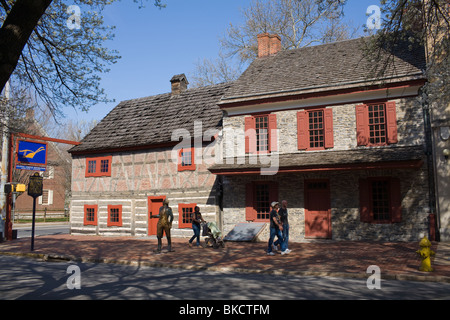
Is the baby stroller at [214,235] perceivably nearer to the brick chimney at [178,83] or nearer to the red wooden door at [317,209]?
the red wooden door at [317,209]

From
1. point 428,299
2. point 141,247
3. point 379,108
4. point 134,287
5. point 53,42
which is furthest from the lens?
point 379,108

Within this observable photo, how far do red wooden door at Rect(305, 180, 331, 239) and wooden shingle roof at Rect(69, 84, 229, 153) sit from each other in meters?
5.50

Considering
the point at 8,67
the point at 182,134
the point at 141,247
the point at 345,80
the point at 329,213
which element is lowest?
the point at 141,247

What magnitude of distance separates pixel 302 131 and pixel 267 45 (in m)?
7.46

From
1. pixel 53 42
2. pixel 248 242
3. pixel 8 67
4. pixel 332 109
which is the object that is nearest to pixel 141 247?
pixel 248 242

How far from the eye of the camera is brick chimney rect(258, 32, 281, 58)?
22523 mm

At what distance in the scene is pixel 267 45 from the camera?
74.1 feet

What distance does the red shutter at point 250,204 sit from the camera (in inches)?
707

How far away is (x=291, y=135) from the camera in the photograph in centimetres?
1762

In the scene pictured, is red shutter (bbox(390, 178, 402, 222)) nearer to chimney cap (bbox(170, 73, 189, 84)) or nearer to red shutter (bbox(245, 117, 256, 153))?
red shutter (bbox(245, 117, 256, 153))

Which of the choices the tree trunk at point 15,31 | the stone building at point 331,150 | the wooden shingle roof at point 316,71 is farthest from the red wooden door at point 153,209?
the tree trunk at point 15,31

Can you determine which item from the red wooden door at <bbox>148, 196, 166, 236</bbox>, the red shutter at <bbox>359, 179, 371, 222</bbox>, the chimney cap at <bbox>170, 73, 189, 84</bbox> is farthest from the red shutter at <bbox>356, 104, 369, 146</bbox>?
the chimney cap at <bbox>170, 73, 189, 84</bbox>
